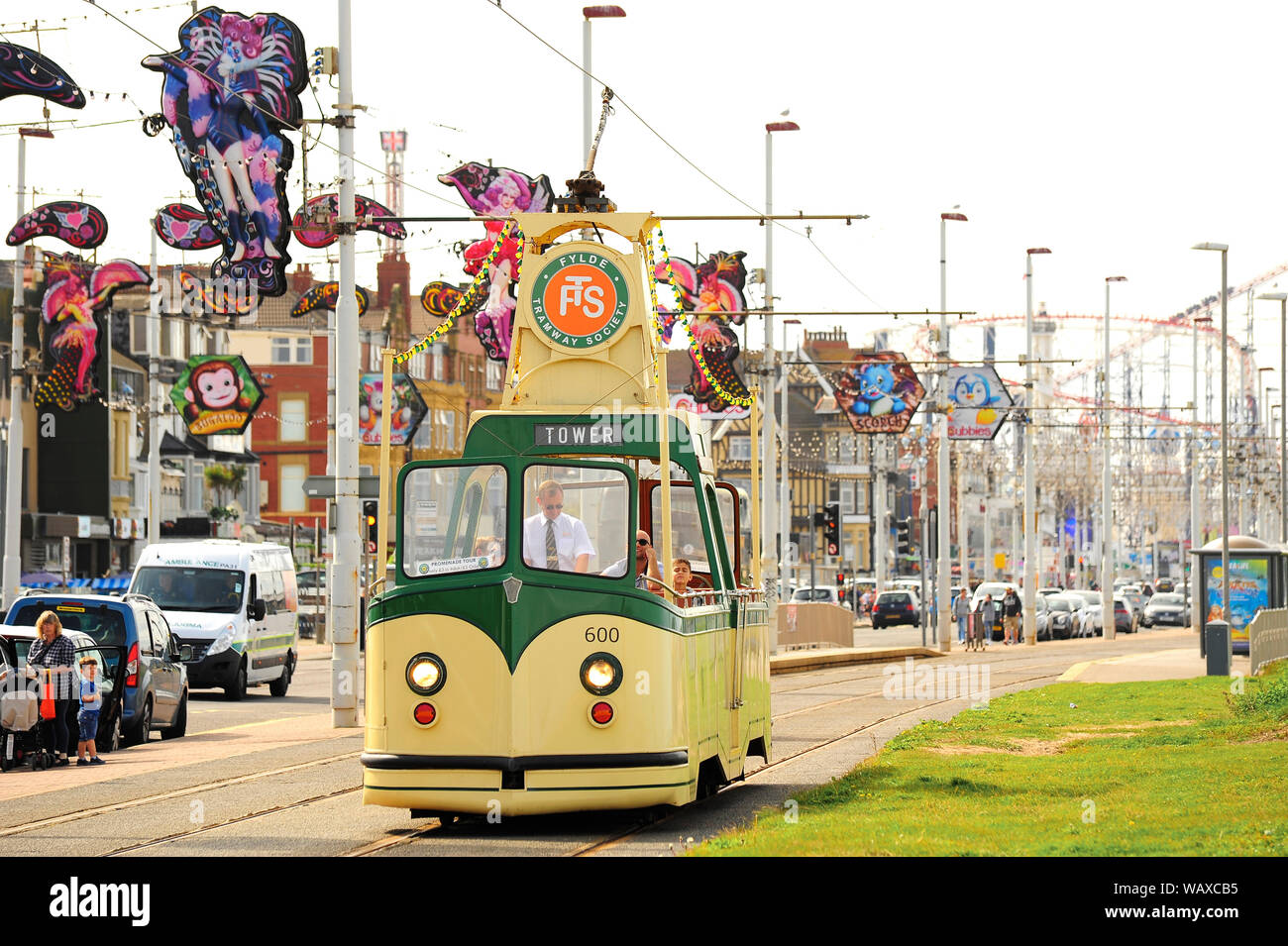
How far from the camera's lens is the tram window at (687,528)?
616 inches

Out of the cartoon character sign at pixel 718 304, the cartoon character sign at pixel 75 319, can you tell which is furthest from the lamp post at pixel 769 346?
the cartoon character sign at pixel 75 319

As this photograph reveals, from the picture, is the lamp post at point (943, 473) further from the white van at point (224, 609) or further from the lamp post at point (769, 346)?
the white van at point (224, 609)

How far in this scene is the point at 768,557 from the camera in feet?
149

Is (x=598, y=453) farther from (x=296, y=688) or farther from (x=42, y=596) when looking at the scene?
(x=296, y=688)

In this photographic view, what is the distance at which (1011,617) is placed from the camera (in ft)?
221

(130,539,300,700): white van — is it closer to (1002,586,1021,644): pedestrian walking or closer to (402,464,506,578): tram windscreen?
(402,464,506,578): tram windscreen

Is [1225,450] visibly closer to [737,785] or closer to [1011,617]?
[737,785]

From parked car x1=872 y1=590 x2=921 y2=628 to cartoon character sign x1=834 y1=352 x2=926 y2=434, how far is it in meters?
34.2

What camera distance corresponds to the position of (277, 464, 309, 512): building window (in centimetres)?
10700

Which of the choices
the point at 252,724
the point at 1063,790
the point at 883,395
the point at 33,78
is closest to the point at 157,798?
the point at 1063,790

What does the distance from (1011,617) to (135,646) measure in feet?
153
